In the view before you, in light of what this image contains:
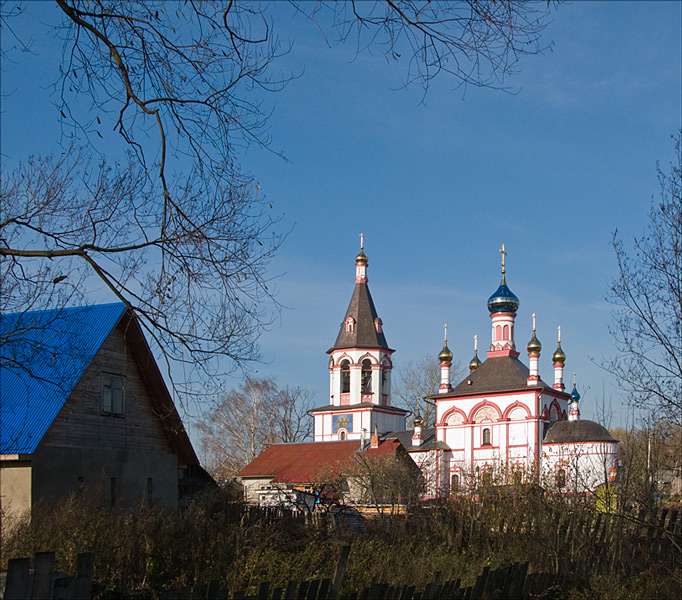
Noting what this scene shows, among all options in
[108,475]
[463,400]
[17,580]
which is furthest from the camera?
[463,400]

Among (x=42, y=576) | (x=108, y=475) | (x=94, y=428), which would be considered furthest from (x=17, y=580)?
(x=108, y=475)

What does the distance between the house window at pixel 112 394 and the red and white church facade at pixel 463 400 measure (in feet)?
104

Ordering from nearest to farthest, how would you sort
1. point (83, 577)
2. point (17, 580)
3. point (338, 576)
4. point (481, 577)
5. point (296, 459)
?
point (17, 580) < point (83, 577) < point (338, 576) < point (481, 577) < point (296, 459)

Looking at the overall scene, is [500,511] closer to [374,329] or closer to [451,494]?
[451,494]

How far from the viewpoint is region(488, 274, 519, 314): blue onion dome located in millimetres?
58938

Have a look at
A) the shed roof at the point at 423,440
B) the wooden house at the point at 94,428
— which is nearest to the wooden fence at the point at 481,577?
the wooden house at the point at 94,428

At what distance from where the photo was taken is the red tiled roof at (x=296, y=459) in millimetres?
46562

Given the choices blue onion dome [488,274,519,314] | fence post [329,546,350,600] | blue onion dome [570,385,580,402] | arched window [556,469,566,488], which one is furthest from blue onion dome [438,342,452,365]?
fence post [329,546,350,600]

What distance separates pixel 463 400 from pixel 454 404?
2.31ft

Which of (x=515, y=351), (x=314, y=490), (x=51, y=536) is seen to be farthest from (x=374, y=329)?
(x=51, y=536)

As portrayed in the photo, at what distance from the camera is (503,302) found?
58.9 metres

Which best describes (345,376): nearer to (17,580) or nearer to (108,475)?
(108,475)

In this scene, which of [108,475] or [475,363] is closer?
[108,475]

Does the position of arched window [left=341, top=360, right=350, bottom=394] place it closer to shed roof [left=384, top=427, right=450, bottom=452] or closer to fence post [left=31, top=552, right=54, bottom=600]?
shed roof [left=384, top=427, right=450, bottom=452]
